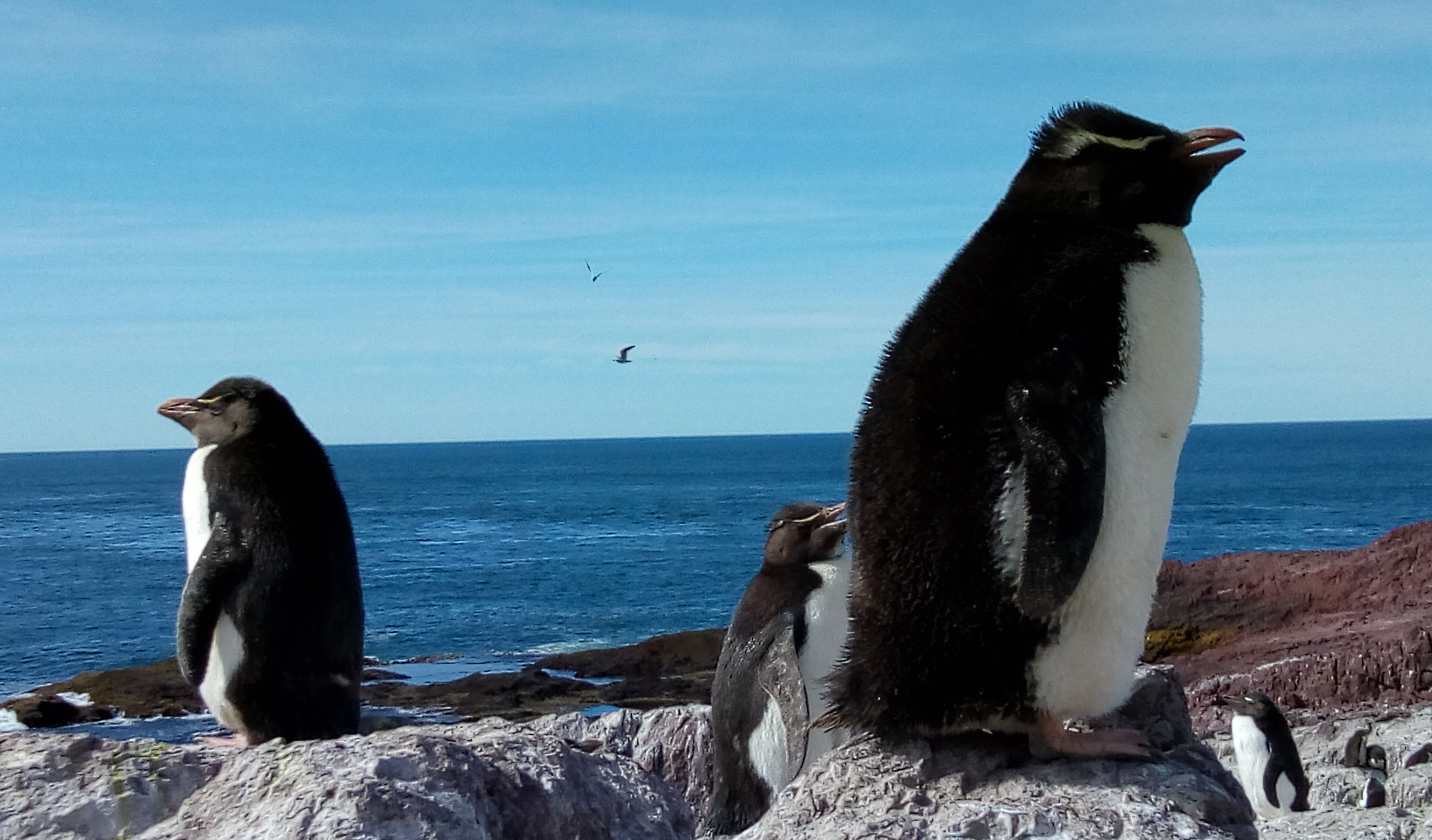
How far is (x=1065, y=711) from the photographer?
3861 mm

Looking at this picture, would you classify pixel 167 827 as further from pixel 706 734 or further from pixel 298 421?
pixel 706 734

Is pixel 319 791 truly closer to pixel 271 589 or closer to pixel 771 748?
pixel 271 589

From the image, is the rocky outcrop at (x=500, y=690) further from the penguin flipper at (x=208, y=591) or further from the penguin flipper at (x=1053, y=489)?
the penguin flipper at (x=1053, y=489)

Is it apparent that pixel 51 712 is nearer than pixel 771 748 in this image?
No

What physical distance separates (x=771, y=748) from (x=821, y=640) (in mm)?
627

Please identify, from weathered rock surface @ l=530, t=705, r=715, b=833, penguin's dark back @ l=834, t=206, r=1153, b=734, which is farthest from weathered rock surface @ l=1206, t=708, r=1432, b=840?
penguin's dark back @ l=834, t=206, r=1153, b=734

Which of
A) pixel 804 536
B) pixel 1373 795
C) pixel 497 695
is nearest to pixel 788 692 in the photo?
pixel 804 536

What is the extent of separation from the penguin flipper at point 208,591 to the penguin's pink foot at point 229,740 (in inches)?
17.4

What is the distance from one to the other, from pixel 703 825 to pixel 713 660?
79.6 feet

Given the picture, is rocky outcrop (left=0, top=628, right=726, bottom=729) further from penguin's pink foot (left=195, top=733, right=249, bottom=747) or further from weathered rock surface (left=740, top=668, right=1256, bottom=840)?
weathered rock surface (left=740, top=668, right=1256, bottom=840)

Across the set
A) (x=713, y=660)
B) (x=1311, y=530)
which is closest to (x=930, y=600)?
(x=713, y=660)

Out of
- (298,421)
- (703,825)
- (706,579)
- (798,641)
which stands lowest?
(706,579)

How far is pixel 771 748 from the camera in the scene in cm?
710

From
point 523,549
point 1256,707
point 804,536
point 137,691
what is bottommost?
point 523,549
